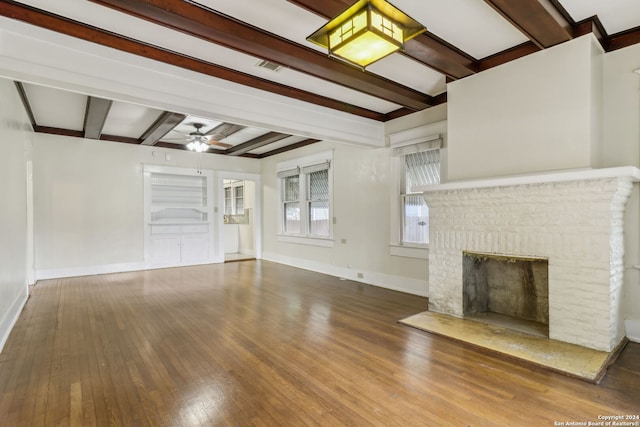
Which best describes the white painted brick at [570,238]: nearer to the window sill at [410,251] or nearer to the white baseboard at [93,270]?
the window sill at [410,251]

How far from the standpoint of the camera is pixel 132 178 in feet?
23.2

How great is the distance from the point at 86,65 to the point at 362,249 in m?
4.56

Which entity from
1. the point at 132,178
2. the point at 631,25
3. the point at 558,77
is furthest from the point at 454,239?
the point at 132,178

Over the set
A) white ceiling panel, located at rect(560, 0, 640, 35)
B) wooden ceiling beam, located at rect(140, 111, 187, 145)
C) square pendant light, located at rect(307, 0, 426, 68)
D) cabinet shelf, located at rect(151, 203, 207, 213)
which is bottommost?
cabinet shelf, located at rect(151, 203, 207, 213)

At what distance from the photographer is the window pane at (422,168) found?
4.73m

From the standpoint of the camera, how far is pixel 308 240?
7.16m

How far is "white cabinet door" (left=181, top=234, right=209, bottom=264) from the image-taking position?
305 inches

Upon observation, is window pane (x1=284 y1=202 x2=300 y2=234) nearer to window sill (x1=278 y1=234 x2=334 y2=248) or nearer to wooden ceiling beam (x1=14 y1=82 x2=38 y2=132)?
window sill (x1=278 y1=234 x2=334 y2=248)

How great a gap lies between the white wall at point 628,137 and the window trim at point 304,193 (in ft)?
13.9

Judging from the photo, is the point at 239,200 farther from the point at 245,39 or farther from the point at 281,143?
the point at 245,39

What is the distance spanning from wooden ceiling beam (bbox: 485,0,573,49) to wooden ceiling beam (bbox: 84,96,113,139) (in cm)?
473

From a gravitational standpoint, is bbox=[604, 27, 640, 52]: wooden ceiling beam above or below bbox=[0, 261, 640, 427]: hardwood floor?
above

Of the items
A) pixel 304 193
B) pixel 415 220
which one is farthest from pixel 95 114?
pixel 415 220

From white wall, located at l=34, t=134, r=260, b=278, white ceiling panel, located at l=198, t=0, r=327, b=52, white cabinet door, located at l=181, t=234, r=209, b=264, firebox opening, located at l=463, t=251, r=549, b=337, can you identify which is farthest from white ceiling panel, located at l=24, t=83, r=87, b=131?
firebox opening, located at l=463, t=251, r=549, b=337
